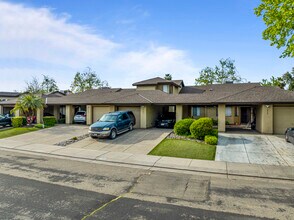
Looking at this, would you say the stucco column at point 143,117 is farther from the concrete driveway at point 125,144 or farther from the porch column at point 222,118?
the porch column at point 222,118

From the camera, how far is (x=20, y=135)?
17844 mm

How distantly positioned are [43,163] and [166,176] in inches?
241

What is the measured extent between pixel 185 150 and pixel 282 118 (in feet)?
36.7

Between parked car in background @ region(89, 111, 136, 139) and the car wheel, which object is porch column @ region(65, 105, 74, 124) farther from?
the car wheel

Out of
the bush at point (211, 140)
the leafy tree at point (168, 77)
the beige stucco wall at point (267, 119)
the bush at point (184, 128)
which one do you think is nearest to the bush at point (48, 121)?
the bush at point (184, 128)

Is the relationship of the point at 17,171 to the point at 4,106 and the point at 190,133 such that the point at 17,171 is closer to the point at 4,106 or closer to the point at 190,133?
the point at 190,133

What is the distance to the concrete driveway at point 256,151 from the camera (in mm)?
10155

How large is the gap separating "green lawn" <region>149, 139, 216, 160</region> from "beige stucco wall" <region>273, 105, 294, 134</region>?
28.9ft

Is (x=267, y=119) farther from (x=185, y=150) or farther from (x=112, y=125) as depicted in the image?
(x=112, y=125)

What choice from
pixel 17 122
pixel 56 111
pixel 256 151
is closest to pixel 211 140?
pixel 256 151

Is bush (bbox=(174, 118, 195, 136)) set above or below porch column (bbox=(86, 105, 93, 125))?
below

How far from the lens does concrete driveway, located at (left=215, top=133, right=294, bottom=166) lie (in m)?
10.2

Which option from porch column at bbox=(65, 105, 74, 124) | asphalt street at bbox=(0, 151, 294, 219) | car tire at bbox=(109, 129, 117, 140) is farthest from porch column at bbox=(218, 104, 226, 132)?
porch column at bbox=(65, 105, 74, 124)

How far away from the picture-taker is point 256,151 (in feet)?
38.7
